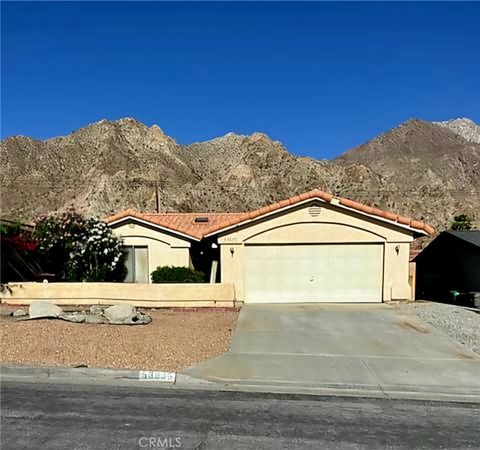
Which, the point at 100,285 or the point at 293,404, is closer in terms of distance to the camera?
the point at 293,404

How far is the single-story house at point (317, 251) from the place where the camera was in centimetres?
1498

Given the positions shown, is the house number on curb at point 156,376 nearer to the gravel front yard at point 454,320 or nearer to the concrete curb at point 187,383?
the concrete curb at point 187,383

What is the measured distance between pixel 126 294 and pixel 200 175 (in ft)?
166

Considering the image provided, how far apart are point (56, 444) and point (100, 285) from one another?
391 inches

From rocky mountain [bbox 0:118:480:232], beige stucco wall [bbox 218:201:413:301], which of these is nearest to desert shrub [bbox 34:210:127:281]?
beige stucco wall [bbox 218:201:413:301]

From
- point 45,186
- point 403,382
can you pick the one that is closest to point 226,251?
point 403,382

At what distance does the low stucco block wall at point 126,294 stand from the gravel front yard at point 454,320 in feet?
19.3

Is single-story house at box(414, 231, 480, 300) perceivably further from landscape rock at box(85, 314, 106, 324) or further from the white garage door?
landscape rock at box(85, 314, 106, 324)

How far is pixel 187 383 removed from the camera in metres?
7.05

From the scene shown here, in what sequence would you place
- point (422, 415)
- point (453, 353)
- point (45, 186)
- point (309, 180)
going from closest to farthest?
point (422, 415) < point (453, 353) < point (309, 180) < point (45, 186)

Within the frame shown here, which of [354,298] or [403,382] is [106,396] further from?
[354,298]

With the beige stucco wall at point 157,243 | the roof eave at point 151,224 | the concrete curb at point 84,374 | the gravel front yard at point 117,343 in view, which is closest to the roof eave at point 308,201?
the roof eave at point 151,224

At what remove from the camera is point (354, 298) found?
1505 centimetres

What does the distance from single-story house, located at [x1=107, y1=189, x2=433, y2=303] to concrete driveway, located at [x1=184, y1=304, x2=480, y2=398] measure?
7.87ft
